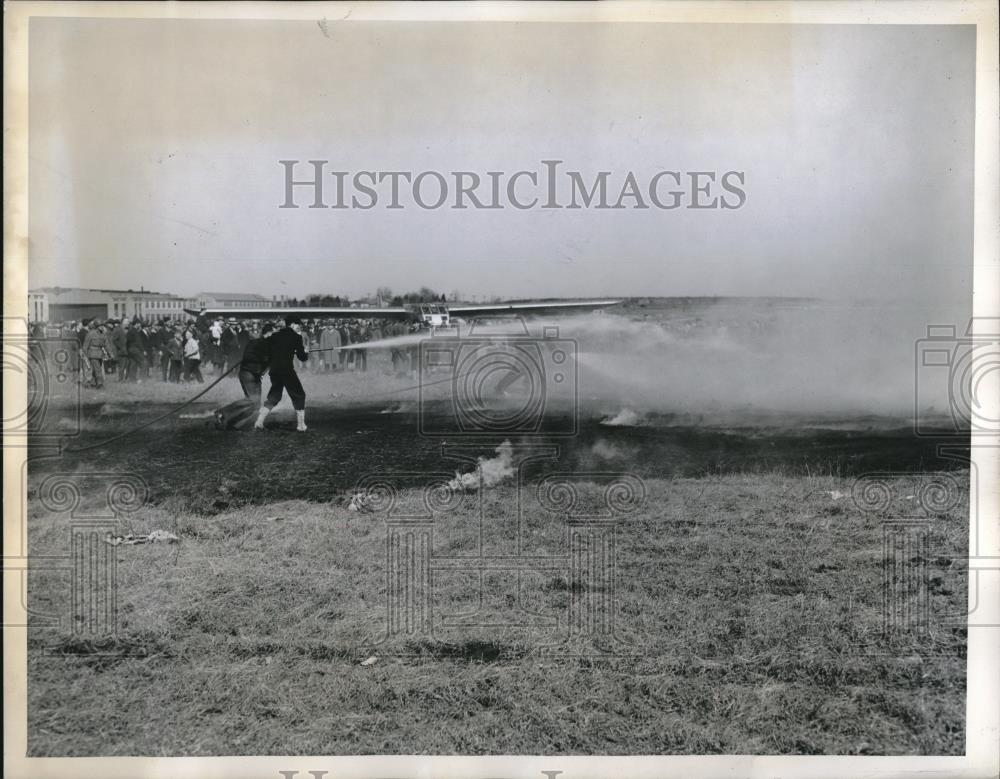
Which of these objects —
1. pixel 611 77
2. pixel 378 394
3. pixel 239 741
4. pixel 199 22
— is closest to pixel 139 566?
pixel 239 741

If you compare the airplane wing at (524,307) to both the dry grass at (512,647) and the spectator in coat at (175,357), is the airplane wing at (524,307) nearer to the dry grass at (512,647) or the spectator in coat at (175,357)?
the dry grass at (512,647)

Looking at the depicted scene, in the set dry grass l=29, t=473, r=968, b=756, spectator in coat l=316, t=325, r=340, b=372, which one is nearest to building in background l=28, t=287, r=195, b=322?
spectator in coat l=316, t=325, r=340, b=372

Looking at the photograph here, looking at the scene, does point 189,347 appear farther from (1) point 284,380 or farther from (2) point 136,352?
Answer: (1) point 284,380

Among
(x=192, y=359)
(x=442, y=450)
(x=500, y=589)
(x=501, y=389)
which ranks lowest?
(x=500, y=589)

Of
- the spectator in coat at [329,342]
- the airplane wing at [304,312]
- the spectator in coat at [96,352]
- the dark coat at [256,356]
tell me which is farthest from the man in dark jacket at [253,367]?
the spectator in coat at [96,352]

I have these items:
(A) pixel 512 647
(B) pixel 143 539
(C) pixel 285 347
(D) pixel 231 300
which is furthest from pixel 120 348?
(A) pixel 512 647

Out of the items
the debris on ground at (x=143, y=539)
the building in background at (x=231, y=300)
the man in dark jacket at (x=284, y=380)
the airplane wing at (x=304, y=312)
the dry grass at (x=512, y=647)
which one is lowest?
the dry grass at (x=512, y=647)
